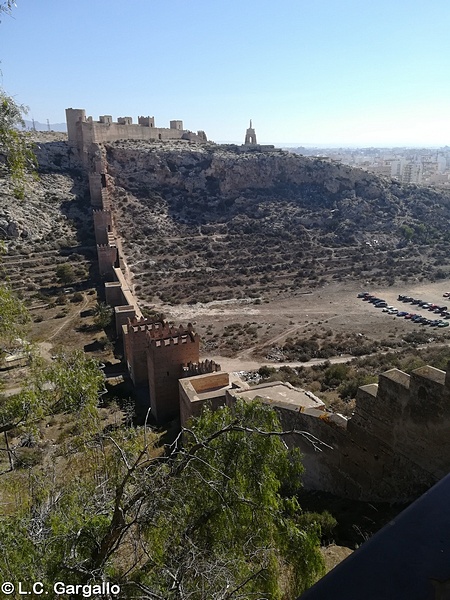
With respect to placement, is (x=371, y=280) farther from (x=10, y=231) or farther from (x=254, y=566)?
(x=254, y=566)

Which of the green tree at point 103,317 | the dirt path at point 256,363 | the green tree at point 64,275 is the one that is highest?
the green tree at point 64,275

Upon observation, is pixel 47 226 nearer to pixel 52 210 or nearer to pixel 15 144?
pixel 52 210

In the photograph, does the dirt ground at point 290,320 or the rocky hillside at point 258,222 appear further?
the rocky hillside at point 258,222

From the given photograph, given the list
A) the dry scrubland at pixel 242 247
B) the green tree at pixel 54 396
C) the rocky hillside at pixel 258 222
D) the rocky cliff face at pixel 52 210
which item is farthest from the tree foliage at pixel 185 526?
the rocky cliff face at pixel 52 210

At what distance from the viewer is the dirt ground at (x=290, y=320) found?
23.2m

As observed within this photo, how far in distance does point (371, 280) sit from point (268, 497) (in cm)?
3613

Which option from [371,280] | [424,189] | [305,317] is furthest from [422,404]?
[424,189]

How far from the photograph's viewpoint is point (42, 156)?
151 feet

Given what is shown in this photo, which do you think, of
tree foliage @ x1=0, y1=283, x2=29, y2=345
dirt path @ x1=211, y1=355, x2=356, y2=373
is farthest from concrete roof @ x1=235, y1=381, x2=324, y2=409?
dirt path @ x1=211, y1=355, x2=356, y2=373

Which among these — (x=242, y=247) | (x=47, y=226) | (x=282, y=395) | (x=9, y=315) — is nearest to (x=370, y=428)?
(x=282, y=395)

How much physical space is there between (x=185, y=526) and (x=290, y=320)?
83.3ft

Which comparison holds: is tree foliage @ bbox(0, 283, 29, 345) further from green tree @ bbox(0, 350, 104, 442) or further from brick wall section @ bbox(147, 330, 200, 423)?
brick wall section @ bbox(147, 330, 200, 423)

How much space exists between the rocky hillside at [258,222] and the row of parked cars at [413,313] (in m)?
4.86

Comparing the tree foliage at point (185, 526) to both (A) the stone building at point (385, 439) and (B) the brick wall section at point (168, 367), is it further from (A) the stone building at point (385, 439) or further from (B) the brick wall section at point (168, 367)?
(B) the brick wall section at point (168, 367)
